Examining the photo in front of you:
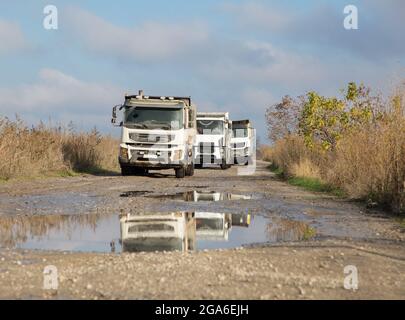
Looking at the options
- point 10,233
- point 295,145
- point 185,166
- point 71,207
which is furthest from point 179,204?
point 295,145

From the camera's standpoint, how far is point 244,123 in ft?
130

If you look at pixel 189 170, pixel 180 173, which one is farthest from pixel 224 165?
pixel 180 173

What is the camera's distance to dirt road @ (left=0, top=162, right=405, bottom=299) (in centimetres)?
489

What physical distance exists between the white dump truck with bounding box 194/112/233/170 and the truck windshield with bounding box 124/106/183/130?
9518 millimetres

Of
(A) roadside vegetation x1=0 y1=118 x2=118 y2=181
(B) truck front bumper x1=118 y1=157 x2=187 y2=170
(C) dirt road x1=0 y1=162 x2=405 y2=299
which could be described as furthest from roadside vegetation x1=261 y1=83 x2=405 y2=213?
(A) roadside vegetation x1=0 y1=118 x2=118 y2=181

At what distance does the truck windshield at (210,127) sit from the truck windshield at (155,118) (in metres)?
9.68

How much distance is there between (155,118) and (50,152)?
172 inches

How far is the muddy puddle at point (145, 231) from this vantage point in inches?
287

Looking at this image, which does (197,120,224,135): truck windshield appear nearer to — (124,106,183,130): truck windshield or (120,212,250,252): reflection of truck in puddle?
(124,106,183,130): truck windshield

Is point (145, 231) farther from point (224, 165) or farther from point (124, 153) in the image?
point (224, 165)

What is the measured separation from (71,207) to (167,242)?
4.30 meters

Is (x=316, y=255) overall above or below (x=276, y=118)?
below

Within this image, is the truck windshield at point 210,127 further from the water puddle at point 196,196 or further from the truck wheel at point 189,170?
the water puddle at point 196,196
